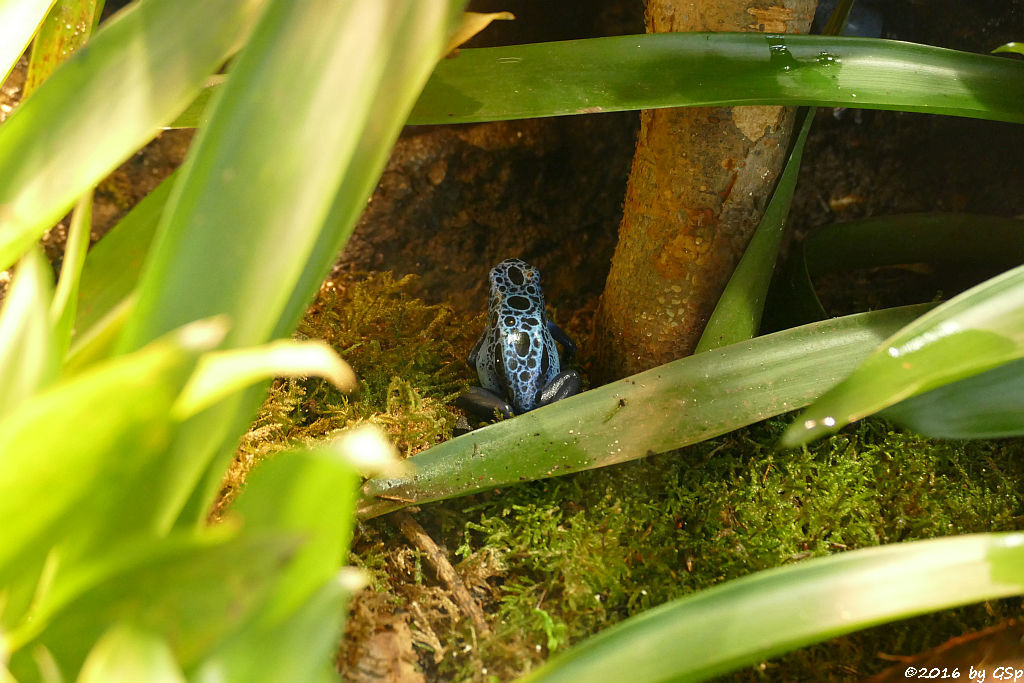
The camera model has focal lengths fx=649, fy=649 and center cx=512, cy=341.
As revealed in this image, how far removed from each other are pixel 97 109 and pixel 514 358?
79cm

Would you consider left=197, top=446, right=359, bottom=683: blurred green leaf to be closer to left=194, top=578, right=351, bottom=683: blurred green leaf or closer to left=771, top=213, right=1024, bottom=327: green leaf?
left=194, top=578, right=351, bottom=683: blurred green leaf

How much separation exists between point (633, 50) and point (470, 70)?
0.63ft

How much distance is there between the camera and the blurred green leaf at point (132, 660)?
303 mm

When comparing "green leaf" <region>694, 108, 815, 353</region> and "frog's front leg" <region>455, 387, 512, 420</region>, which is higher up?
"green leaf" <region>694, 108, 815, 353</region>

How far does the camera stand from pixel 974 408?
69 centimetres

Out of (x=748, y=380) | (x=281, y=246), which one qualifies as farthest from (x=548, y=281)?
(x=281, y=246)

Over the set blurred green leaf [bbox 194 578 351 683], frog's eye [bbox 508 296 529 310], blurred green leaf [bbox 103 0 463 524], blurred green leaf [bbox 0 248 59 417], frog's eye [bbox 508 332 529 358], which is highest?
blurred green leaf [bbox 103 0 463 524]

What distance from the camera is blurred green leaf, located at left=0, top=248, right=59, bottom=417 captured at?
415 mm

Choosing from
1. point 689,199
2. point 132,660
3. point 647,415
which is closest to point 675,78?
point 689,199

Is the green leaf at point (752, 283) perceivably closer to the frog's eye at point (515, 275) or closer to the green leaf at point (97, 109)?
the frog's eye at point (515, 275)

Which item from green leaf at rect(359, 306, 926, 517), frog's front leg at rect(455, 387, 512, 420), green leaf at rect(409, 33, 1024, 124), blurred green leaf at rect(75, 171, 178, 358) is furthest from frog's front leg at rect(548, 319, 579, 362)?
blurred green leaf at rect(75, 171, 178, 358)

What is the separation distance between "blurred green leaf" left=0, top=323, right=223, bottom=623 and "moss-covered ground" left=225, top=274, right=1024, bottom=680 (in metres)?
0.42

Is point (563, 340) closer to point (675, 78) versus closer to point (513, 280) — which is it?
point (513, 280)

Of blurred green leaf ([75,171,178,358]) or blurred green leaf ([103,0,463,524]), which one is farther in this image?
blurred green leaf ([75,171,178,358])
